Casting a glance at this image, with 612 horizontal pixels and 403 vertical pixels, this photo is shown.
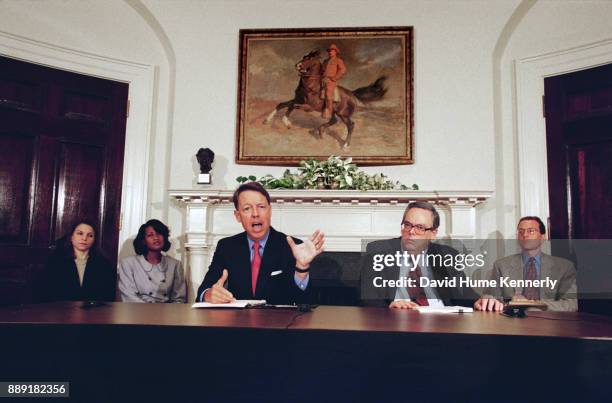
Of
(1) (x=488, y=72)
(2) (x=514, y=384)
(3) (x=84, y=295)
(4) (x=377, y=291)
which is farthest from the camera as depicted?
(1) (x=488, y=72)

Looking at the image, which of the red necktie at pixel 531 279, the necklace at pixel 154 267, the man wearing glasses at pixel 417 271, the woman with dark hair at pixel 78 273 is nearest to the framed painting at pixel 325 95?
the necklace at pixel 154 267

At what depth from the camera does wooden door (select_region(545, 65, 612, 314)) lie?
400 centimetres

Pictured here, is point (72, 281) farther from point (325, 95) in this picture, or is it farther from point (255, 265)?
point (325, 95)

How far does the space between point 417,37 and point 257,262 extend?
325 cm

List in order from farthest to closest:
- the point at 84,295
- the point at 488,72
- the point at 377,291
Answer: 1. the point at 488,72
2. the point at 84,295
3. the point at 377,291

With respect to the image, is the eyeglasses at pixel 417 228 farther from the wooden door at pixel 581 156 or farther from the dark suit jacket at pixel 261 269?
the wooden door at pixel 581 156

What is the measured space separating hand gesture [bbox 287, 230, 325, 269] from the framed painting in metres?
2.57

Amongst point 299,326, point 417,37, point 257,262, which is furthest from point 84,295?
point 417,37

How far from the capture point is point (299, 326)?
1374mm

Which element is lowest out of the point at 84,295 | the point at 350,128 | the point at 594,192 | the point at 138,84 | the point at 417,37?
the point at 84,295

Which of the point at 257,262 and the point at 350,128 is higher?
the point at 350,128

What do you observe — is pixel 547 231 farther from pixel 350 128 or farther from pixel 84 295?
pixel 84 295

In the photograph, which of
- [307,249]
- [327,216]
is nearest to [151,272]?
[327,216]

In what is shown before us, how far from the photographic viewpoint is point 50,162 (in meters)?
4.24
